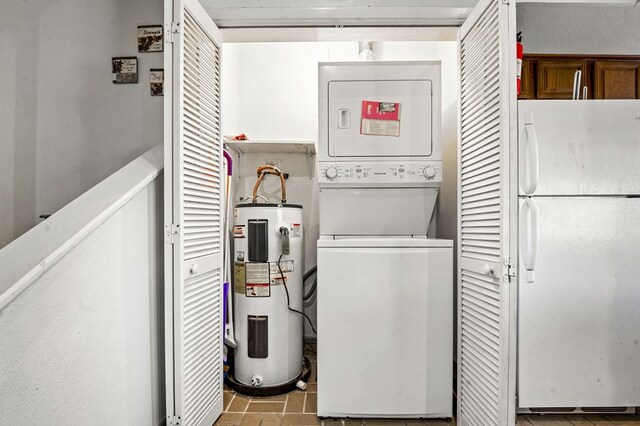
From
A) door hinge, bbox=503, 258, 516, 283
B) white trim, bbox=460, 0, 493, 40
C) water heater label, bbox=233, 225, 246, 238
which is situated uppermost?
white trim, bbox=460, 0, 493, 40

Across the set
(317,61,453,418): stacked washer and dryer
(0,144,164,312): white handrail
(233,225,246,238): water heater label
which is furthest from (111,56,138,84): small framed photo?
(317,61,453,418): stacked washer and dryer

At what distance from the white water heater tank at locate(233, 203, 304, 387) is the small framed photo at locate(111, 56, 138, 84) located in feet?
3.37

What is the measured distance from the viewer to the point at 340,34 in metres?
1.90

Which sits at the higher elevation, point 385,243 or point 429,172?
point 429,172

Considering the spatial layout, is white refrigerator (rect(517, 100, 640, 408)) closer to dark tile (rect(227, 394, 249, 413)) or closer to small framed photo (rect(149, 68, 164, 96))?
dark tile (rect(227, 394, 249, 413))

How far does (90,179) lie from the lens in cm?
205

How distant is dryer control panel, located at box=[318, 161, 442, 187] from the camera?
1.99 meters

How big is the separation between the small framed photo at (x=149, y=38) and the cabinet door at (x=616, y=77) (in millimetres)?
2938

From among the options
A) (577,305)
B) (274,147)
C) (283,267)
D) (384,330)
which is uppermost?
(274,147)

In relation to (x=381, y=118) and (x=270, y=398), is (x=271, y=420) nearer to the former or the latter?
(x=270, y=398)

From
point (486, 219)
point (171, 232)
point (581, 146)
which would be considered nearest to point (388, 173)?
point (486, 219)

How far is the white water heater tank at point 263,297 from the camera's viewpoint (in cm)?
216

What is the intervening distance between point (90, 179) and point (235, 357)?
56.7 inches

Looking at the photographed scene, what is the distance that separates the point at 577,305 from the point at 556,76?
1.57m
